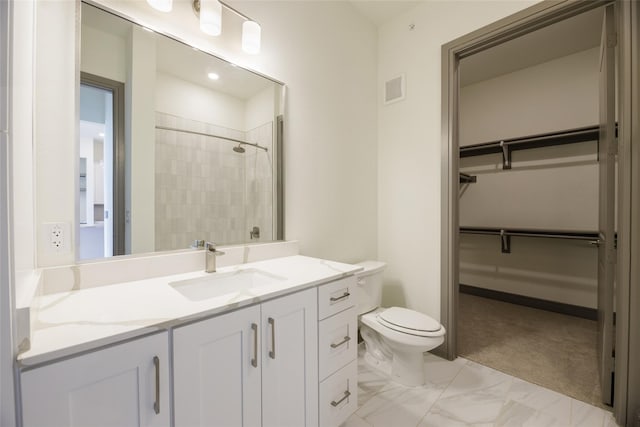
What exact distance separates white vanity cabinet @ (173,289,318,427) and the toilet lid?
727 millimetres

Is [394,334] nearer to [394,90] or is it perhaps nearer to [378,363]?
[378,363]

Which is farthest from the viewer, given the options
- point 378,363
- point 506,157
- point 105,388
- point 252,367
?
point 506,157

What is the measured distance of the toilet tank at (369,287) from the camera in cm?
193

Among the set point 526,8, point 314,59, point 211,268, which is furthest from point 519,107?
point 211,268

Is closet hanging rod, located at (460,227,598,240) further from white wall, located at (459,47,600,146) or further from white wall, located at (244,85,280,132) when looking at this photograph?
white wall, located at (244,85,280,132)

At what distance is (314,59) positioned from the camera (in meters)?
1.95

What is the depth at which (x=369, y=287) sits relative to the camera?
6.54ft

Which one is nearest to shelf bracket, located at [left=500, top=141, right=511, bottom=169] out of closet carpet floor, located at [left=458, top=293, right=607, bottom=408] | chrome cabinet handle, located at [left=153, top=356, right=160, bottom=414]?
closet carpet floor, located at [left=458, top=293, right=607, bottom=408]

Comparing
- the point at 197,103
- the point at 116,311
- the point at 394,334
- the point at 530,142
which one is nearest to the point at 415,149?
the point at 394,334

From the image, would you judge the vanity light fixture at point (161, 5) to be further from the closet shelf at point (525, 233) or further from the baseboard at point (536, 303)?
the baseboard at point (536, 303)

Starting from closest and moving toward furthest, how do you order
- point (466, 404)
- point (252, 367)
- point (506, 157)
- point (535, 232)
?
1. point (252, 367)
2. point (466, 404)
3. point (535, 232)
4. point (506, 157)

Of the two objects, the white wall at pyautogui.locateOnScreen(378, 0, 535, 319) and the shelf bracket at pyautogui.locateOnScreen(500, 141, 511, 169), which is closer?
the white wall at pyautogui.locateOnScreen(378, 0, 535, 319)

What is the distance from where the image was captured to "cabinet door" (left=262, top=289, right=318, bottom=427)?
1010 mm

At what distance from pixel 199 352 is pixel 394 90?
2324 millimetres
